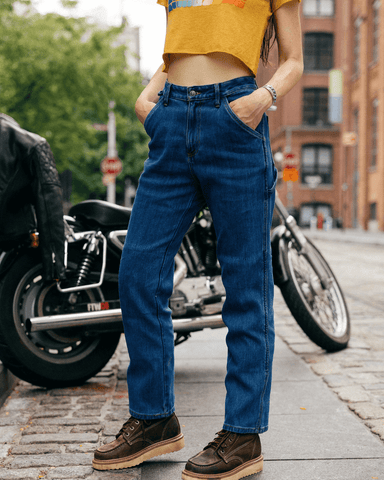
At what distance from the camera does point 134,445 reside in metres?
2.36

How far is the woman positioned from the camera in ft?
7.29

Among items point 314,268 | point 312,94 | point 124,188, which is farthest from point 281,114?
point 314,268

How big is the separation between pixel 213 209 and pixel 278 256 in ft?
6.08

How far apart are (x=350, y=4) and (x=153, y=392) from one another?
1570 inches

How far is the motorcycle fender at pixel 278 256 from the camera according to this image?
159 inches

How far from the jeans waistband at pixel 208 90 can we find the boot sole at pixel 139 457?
121cm

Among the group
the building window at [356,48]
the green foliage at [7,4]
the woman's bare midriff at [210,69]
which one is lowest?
the woman's bare midriff at [210,69]

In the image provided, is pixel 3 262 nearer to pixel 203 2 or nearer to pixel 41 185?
pixel 41 185

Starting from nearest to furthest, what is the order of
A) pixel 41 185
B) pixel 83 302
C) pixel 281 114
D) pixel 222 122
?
1. pixel 222 122
2. pixel 41 185
3. pixel 83 302
4. pixel 281 114

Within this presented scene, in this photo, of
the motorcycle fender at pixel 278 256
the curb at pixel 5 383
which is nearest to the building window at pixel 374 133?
the motorcycle fender at pixel 278 256

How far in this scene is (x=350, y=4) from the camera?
126ft

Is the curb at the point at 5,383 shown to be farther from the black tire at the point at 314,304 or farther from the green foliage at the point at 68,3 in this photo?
the green foliage at the point at 68,3

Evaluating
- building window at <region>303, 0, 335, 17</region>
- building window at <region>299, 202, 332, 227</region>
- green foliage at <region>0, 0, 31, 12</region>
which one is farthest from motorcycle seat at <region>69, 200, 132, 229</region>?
building window at <region>303, 0, 335, 17</region>

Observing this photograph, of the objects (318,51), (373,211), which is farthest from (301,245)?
(318,51)
